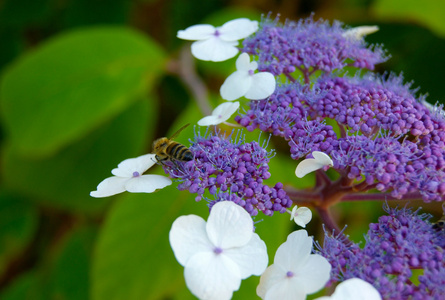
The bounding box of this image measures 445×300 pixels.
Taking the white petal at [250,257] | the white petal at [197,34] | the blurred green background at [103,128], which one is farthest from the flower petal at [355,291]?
the white petal at [197,34]

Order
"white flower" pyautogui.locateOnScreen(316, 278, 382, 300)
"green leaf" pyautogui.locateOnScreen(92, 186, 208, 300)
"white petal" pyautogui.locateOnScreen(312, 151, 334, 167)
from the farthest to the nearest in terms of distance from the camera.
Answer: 1. "green leaf" pyautogui.locateOnScreen(92, 186, 208, 300)
2. "white petal" pyautogui.locateOnScreen(312, 151, 334, 167)
3. "white flower" pyautogui.locateOnScreen(316, 278, 382, 300)

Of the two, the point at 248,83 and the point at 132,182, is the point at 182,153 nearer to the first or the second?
the point at 132,182

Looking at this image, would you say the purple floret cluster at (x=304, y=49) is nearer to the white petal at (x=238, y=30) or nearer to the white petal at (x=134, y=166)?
the white petal at (x=238, y=30)

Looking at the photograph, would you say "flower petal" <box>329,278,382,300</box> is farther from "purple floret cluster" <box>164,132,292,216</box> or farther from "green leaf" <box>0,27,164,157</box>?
"green leaf" <box>0,27,164,157</box>

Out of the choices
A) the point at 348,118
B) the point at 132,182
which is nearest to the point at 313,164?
the point at 348,118

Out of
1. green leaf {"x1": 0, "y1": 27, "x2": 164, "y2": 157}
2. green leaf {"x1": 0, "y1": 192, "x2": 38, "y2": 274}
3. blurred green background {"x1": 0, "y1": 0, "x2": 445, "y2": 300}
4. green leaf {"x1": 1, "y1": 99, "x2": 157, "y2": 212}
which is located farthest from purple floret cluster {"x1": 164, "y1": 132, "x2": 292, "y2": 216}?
→ green leaf {"x1": 0, "y1": 192, "x2": 38, "y2": 274}

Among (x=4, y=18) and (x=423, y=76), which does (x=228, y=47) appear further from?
(x=4, y=18)
